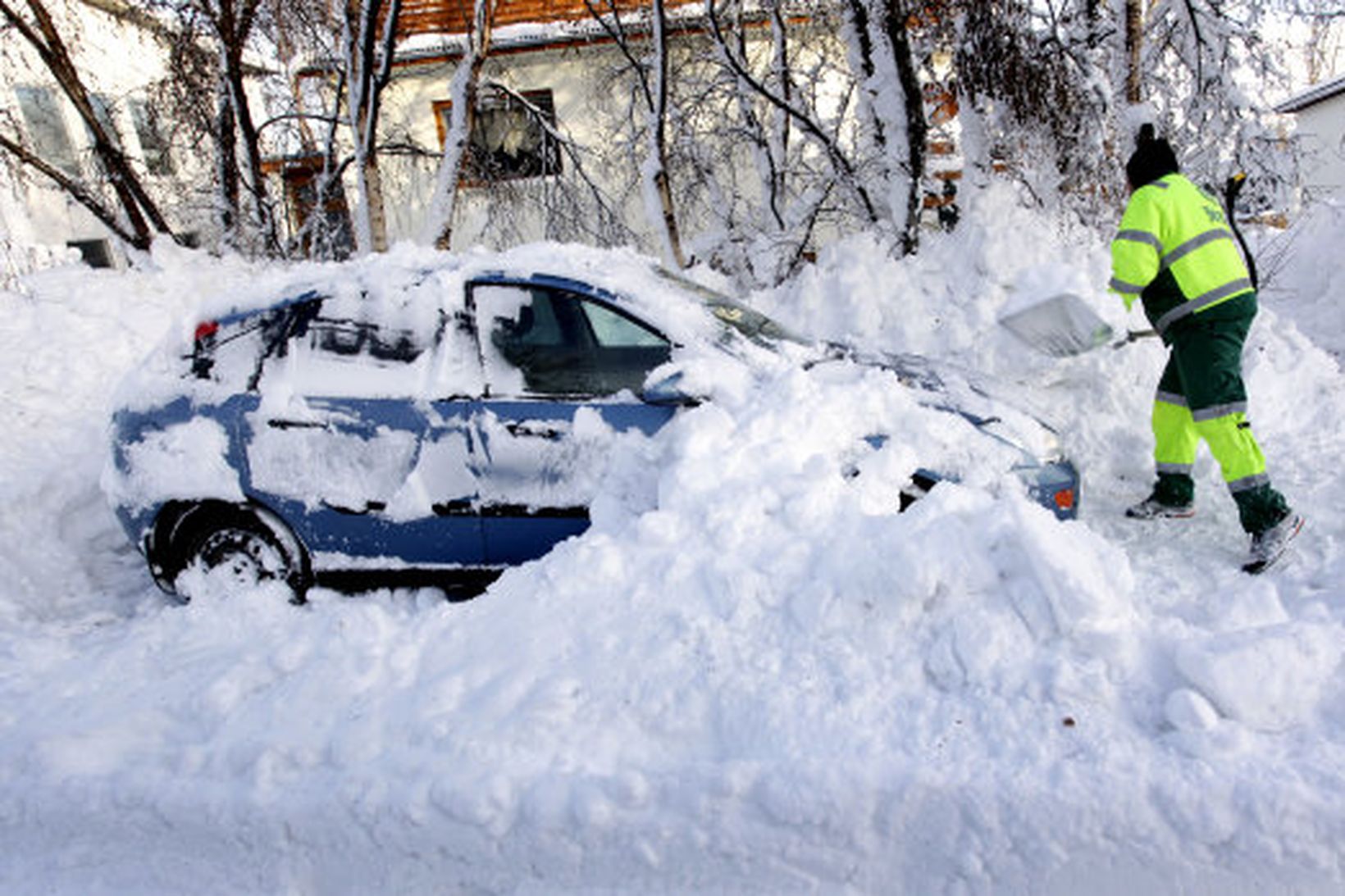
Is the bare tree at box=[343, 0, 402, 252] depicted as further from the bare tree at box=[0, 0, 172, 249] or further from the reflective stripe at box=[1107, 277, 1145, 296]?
the reflective stripe at box=[1107, 277, 1145, 296]

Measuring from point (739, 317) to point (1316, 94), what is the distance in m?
21.7

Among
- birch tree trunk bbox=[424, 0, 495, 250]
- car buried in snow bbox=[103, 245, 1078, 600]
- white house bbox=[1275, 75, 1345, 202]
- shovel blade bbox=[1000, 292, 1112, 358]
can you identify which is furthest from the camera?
white house bbox=[1275, 75, 1345, 202]

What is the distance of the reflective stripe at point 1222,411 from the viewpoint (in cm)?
338

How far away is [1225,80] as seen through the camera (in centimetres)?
700

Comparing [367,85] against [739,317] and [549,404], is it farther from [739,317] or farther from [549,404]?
[549,404]

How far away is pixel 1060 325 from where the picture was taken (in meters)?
4.14

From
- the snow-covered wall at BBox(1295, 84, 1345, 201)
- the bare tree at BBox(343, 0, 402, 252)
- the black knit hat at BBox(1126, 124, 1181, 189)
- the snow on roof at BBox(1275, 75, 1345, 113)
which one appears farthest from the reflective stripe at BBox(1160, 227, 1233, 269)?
Answer: the snow on roof at BBox(1275, 75, 1345, 113)

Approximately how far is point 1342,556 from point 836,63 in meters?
8.42

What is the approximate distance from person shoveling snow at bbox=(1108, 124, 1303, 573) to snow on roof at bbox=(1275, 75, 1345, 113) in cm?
Result: 1835

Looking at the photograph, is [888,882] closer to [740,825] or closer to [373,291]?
[740,825]

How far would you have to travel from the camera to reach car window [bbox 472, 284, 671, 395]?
3404 mm

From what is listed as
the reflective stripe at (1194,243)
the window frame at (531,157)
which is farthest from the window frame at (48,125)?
the reflective stripe at (1194,243)

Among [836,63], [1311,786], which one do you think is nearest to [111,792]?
[1311,786]

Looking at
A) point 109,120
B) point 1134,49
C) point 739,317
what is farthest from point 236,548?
point 109,120
